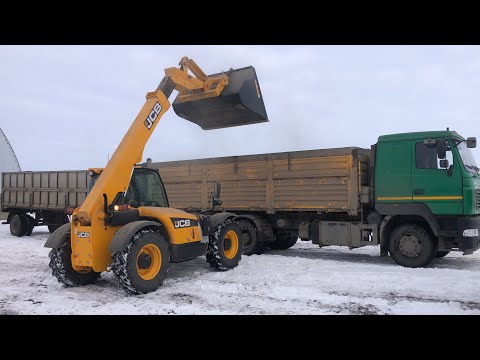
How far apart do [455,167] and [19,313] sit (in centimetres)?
806

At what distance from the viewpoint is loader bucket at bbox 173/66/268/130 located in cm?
794

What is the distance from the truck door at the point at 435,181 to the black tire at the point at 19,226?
14.8 metres

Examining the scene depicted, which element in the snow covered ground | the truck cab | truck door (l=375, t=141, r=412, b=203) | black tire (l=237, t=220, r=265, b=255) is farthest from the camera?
black tire (l=237, t=220, r=265, b=255)

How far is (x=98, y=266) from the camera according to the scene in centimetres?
612

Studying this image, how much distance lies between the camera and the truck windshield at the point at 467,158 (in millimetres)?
8102

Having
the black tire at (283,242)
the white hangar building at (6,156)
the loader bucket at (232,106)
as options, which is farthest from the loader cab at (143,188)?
the white hangar building at (6,156)

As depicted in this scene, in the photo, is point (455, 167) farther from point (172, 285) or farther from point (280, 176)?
point (172, 285)

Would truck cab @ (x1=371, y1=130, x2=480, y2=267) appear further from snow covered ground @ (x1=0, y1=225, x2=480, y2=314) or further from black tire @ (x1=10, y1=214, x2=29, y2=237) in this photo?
black tire @ (x1=10, y1=214, x2=29, y2=237)

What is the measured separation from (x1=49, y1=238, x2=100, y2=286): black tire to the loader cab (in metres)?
1.19

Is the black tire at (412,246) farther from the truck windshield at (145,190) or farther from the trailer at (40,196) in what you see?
the trailer at (40,196)

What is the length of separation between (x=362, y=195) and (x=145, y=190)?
192 inches

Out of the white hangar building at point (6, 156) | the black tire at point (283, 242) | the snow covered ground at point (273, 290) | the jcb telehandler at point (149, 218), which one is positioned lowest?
the snow covered ground at point (273, 290)

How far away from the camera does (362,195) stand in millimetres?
9008

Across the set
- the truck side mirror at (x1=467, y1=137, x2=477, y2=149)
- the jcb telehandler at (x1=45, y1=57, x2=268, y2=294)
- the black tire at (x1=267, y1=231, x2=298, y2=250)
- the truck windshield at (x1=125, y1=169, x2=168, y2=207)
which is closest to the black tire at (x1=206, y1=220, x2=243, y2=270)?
the jcb telehandler at (x1=45, y1=57, x2=268, y2=294)
